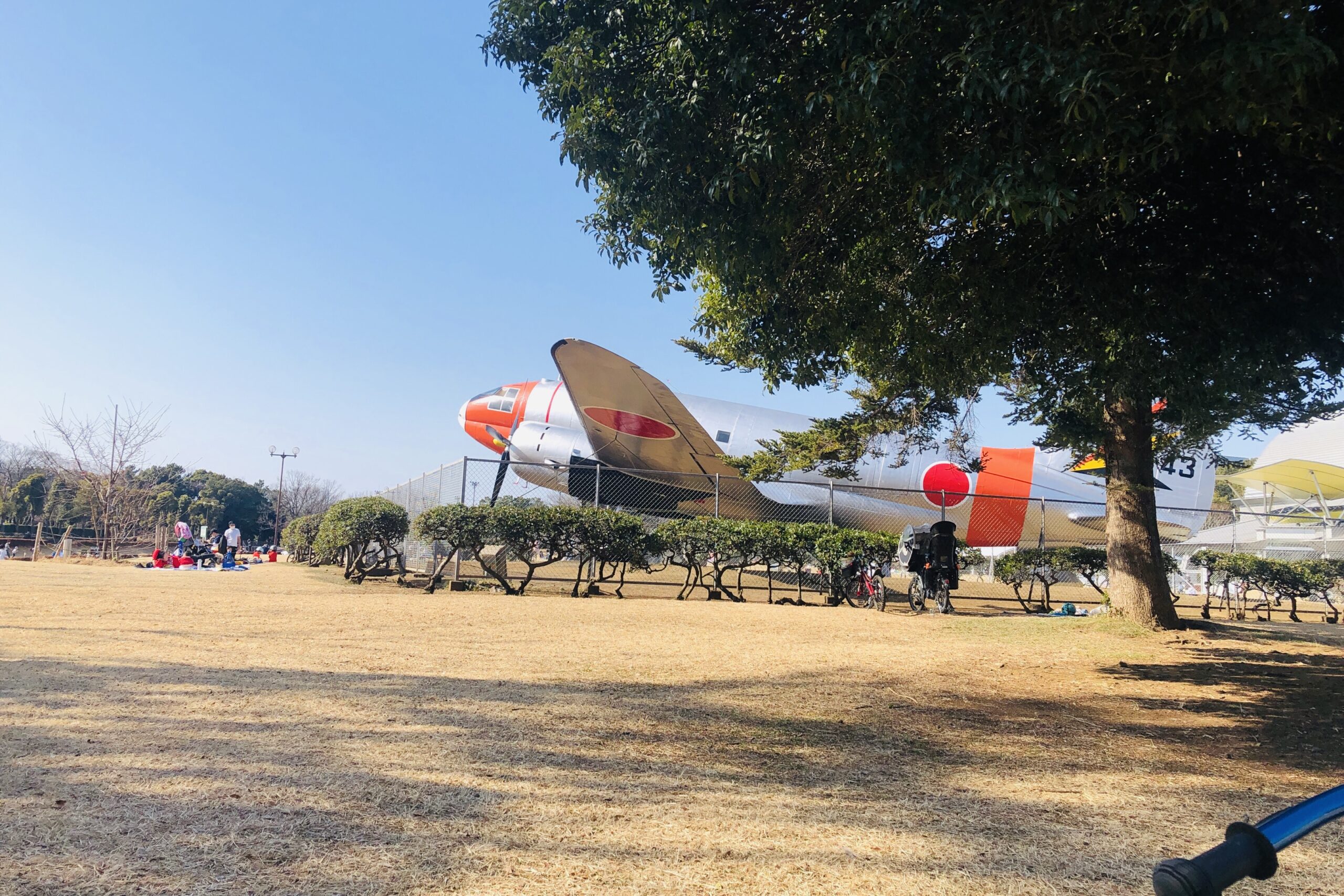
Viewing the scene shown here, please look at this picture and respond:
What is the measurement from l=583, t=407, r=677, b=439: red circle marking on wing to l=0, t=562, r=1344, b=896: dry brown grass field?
11635 millimetres

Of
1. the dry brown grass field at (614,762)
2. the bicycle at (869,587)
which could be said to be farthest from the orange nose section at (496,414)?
the dry brown grass field at (614,762)

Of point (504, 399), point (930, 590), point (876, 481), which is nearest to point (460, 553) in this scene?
point (930, 590)

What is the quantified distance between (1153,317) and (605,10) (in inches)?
173

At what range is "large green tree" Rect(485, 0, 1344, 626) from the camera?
387cm

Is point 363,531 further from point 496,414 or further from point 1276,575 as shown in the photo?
point 1276,575

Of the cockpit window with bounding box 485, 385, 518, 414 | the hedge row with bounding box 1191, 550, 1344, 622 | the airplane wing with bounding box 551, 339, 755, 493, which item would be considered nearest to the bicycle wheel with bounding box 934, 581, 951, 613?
the airplane wing with bounding box 551, 339, 755, 493

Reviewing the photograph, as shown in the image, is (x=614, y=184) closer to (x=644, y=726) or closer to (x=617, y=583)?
(x=644, y=726)

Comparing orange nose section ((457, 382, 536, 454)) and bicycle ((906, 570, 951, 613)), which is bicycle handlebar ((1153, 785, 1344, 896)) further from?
orange nose section ((457, 382, 536, 454))

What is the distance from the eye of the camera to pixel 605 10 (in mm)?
4906

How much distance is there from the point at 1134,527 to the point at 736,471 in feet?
46.5

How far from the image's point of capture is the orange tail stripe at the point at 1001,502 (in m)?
22.4

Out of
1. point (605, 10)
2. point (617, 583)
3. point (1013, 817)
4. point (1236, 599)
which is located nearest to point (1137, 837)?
point (1013, 817)

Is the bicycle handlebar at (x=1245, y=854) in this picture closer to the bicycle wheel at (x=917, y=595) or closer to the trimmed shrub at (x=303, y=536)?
the bicycle wheel at (x=917, y=595)

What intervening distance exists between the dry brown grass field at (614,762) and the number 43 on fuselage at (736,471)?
10.4 m
